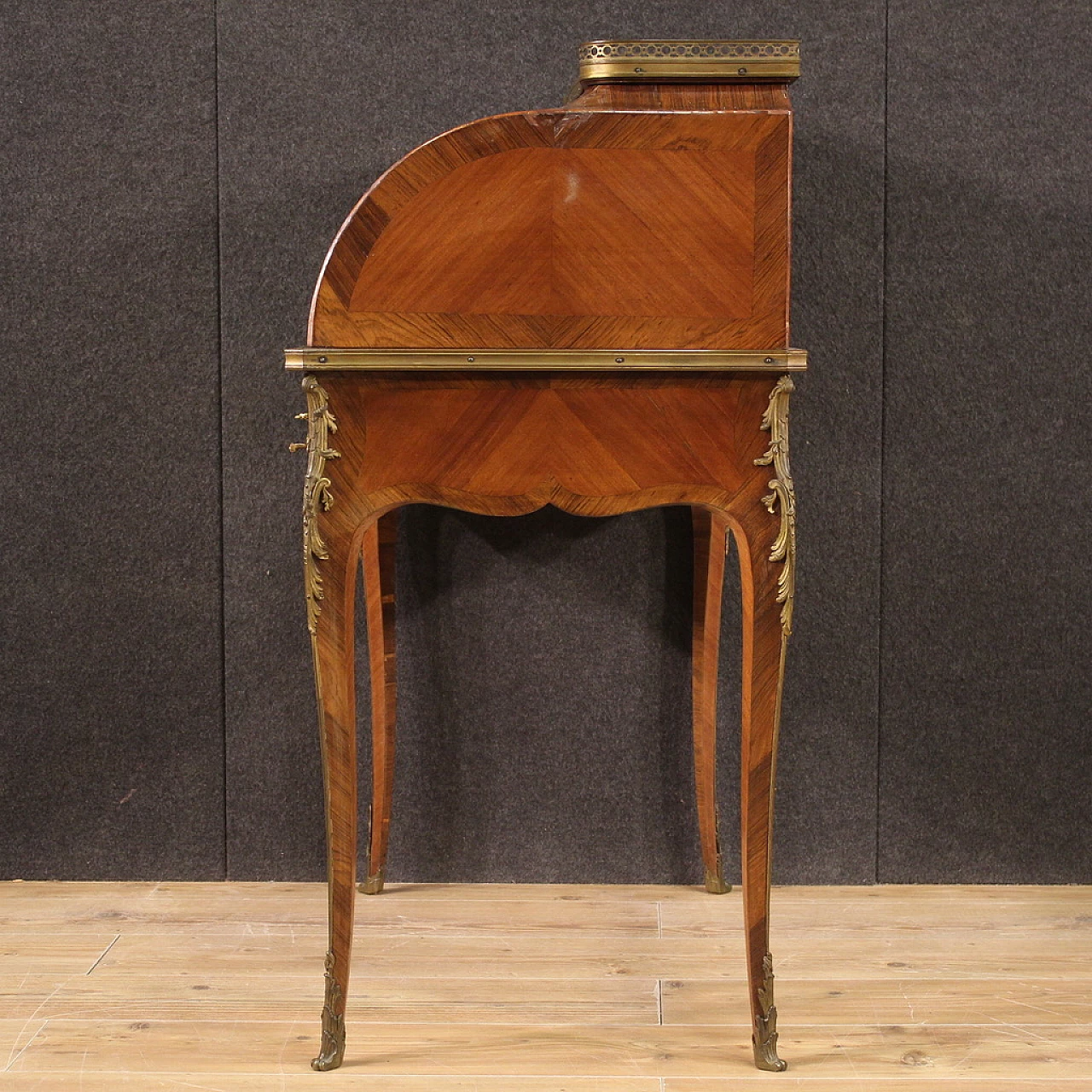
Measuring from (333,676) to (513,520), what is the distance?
0.60 metres

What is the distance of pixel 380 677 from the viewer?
184 cm

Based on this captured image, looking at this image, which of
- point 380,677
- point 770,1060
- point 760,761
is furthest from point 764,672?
point 380,677

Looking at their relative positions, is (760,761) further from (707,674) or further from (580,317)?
(580,317)

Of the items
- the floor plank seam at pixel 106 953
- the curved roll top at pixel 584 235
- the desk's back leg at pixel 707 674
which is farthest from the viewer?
the desk's back leg at pixel 707 674

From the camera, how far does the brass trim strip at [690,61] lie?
1.31 m

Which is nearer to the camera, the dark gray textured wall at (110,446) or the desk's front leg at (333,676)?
the desk's front leg at (333,676)

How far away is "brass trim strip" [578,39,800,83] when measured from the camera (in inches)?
51.5

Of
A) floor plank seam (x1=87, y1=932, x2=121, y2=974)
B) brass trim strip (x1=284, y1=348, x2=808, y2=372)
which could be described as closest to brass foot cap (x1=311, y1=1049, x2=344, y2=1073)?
floor plank seam (x1=87, y1=932, x2=121, y2=974)

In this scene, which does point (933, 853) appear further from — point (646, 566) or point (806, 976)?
point (646, 566)

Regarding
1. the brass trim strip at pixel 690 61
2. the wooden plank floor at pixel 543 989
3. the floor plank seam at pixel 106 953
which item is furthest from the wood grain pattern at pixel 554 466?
the floor plank seam at pixel 106 953

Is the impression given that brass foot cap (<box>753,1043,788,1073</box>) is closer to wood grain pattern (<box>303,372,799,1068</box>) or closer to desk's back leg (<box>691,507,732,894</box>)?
wood grain pattern (<box>303,372,799,1068</box>)

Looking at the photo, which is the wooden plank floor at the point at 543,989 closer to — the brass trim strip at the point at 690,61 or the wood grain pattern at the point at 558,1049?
the wood grain pattern at the point at 558,1049

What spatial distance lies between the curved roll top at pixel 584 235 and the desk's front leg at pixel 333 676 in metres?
0.15

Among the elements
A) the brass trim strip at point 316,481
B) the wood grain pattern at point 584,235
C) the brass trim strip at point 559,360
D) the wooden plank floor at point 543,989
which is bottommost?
the wooden plank floor at point 543,989
